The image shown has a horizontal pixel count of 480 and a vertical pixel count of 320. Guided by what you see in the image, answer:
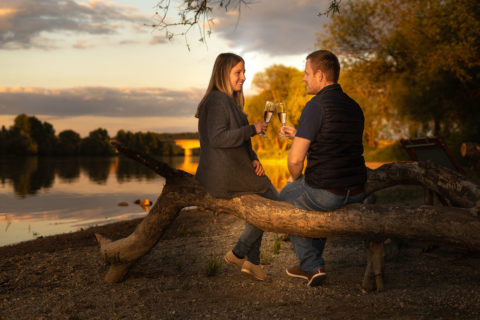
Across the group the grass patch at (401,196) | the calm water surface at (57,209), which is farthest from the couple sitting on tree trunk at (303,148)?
the calm water surface at (57,209)

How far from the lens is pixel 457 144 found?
2477 centimetres

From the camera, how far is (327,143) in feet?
13.7

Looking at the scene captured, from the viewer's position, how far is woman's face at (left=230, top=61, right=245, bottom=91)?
4633 mm

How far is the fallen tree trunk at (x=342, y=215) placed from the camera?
4133mm

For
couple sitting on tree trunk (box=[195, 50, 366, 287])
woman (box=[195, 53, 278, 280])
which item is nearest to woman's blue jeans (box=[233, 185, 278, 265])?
couple sitting on tree trunk (box=[195, 50, 366, 287])

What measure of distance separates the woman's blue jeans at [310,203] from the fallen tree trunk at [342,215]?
0.08 metres

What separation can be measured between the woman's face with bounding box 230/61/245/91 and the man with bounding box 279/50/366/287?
676 millimetres

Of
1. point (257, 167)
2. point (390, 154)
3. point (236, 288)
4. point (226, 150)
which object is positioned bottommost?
point (236, 288)

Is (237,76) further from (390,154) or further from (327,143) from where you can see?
(390,154)

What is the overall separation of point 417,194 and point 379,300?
33.7 feet

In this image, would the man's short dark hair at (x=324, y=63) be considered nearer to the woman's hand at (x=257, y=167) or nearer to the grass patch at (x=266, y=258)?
the woman's hand at (x=257, y=167)

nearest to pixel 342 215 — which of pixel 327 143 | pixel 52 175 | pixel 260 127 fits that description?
pixel 327 143

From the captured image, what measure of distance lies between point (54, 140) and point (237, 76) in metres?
101

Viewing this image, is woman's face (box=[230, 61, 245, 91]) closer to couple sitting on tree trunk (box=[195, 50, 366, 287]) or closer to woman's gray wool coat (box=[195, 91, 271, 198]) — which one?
couple sitting on tree trunk (box=[195, 50, 366, 287])
